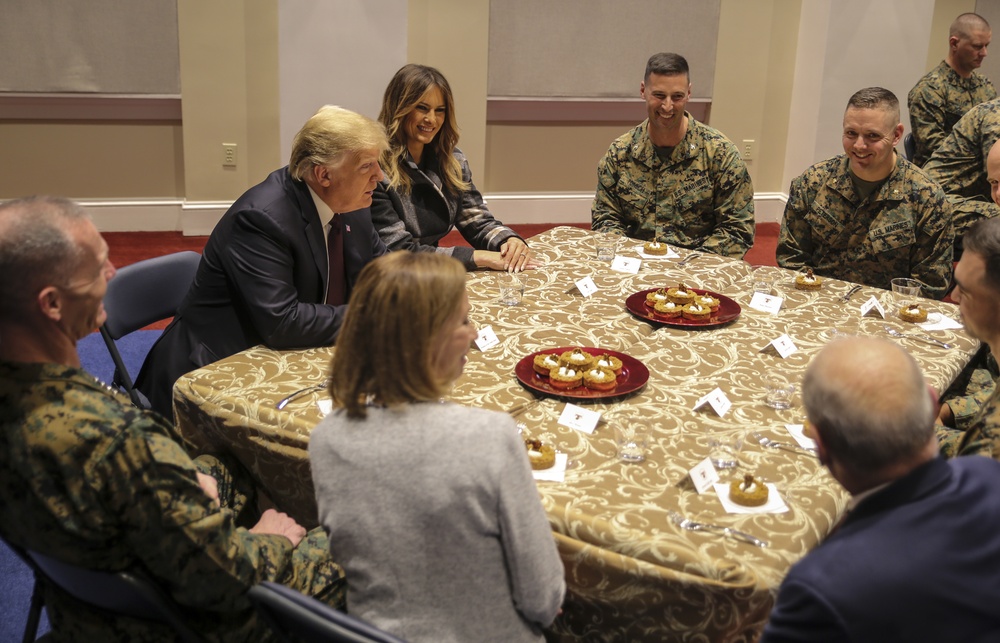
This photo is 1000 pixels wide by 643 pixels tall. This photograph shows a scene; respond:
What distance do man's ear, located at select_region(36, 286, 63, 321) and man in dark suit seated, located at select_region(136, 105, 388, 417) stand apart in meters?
0.98

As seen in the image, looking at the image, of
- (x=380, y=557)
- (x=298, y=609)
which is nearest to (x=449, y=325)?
(x=380, y=557)

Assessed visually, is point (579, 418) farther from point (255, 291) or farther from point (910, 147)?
point (910, 147)

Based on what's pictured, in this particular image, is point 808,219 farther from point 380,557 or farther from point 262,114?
point 262,114

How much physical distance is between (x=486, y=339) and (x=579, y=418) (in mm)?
545

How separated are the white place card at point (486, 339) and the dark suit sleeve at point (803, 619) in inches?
54.6

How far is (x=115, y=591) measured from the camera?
1.75m

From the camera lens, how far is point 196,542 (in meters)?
1.72

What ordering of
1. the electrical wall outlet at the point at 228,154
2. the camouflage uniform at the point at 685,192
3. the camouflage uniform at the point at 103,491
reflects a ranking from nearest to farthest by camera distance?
the camouflage uniform at the point at 103,491 < the camouflage uniform at the point at 685,192 < the electrical wall outlet at the point at 228,154

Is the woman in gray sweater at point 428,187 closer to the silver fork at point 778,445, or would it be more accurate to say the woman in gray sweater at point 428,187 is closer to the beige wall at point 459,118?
the silver fork at point 778,445

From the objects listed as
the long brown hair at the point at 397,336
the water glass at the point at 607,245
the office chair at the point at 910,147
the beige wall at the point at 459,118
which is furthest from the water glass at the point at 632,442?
the beige wall at the point at 459,118

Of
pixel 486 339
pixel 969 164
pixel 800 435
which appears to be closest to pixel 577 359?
pixel 486 339

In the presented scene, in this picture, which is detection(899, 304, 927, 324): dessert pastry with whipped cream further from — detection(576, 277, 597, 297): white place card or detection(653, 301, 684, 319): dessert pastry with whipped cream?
detection(576, 277, 597, 297): white place card

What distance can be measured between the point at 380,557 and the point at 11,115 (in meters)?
5.57

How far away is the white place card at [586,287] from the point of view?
3225 millimetres
